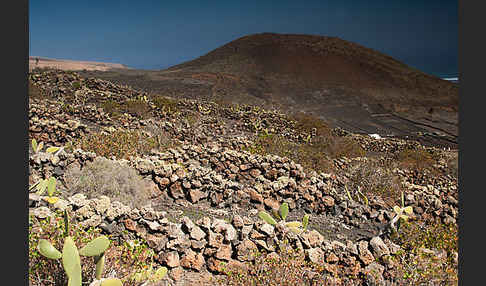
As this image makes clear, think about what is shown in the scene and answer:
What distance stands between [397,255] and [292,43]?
152ft

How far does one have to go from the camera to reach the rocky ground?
3164 mm

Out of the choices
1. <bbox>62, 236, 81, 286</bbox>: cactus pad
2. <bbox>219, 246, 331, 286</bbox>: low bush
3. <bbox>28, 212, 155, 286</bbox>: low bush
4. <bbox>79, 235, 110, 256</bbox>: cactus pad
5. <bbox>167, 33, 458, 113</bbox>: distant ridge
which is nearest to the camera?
<bbox>62, 236, 81, 286</bbox>: cactus pad

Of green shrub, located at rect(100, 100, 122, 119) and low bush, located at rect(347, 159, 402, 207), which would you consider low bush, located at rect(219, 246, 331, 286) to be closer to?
low bush, located at rect(347, 159, 402, 207)

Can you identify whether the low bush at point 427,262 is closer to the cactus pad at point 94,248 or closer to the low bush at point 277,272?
the low bush at point 277,272

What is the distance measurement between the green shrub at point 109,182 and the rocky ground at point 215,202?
2cm

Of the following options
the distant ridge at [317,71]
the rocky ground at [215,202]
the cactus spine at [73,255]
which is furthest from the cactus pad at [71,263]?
the distant ridge at [317,71]

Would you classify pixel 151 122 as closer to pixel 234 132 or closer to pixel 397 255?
pixel 234 132

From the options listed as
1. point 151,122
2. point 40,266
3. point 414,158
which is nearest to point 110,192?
point 40,266

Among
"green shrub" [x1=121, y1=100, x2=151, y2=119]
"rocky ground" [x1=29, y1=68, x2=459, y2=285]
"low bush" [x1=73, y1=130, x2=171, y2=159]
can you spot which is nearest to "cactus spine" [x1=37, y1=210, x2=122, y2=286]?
"rocky ground" [x1=29, y1=68, x2=459, y2=285]

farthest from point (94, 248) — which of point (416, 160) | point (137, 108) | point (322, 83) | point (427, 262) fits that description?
point (322, 83)

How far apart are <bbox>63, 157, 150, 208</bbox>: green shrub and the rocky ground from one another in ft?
0.08

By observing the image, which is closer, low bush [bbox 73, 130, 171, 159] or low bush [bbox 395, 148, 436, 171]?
low bush [bbox 73, 130, 171, 159]

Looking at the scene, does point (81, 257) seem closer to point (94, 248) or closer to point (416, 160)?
point (94, 248)

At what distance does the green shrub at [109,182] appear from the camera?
170 inches
